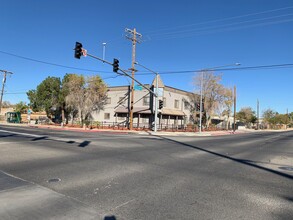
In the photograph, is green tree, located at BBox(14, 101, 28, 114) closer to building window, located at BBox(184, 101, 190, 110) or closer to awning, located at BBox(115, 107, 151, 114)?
awning, located at BBox(115, 107, 151, 114)

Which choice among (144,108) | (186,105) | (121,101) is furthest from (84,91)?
(186,105)

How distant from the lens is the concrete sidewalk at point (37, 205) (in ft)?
14.2

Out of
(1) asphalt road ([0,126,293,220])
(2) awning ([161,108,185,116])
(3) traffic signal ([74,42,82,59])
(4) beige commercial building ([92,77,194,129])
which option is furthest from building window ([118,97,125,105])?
(1) asphalt road ([0,126,293,220])

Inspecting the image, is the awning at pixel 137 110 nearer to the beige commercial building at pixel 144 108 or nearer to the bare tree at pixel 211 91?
the beige commercial building at pixel 144 108

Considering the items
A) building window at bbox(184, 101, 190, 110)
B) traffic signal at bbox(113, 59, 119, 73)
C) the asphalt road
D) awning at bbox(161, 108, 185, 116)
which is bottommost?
the asphalt road

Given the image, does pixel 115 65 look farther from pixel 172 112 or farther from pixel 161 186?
pixel 172 112

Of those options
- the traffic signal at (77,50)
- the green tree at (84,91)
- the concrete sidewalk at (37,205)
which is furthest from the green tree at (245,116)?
the concrete sidewalk at (37,205)

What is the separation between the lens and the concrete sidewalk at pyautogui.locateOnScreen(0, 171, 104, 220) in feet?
14.2

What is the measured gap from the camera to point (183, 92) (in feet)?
151

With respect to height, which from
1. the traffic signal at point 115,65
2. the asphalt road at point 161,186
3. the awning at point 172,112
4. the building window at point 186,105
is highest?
the traffic signal at point 115,65

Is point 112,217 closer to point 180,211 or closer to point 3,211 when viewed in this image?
point 180,211

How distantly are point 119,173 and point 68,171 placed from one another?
167cm

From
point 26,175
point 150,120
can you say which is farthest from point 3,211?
point 150,120

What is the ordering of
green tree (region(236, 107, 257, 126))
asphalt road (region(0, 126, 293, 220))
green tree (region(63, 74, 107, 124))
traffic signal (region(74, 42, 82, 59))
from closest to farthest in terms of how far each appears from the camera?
1. asphalt road (region(0, 126, 293, 220))
2. traffic signal (region(74, 42, 82, 59))
3. green tree (region(63, 74, 107, 124))
4. green tree (region(236, 107, 257, 126))
